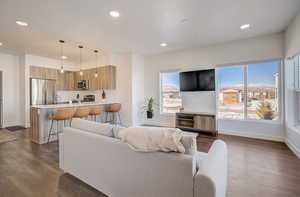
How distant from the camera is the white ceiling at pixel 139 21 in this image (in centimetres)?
257

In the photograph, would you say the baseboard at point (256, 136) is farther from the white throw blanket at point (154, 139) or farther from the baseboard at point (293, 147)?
the white throw blanket at point (154, 139)

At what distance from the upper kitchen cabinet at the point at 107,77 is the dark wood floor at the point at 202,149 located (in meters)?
2.84

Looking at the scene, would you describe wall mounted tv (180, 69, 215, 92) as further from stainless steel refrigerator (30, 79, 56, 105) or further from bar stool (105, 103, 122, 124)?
stainless steel refrigerator (30, 79, 56, 105)

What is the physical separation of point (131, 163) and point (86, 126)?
3.24 feet

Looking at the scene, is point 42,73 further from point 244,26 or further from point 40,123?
point 244,26

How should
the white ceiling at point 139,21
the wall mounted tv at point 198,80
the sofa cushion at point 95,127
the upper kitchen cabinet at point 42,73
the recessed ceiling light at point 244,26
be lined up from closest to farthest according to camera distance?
the sofa cushion at point 95,127
the white ceiling at point 139,21
the recessed ceiling light at point 244,26
the wall mounted tv at point 198,80
the upper kitchen cabinet at point 42,73

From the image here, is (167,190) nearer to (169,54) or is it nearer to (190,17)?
(190,17)

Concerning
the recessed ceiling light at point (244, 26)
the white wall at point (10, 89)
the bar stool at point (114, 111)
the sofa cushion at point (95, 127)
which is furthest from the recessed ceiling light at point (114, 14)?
the white wall at point (10, 89)

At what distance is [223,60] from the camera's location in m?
4.61

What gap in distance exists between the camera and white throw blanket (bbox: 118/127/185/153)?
138 centimetres

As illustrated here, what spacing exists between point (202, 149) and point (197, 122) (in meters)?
1.31

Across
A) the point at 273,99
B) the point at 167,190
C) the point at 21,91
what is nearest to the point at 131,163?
the point at 167,190

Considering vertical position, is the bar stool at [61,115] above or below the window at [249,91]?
below

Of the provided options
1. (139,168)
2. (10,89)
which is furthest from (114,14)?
(10,89)
